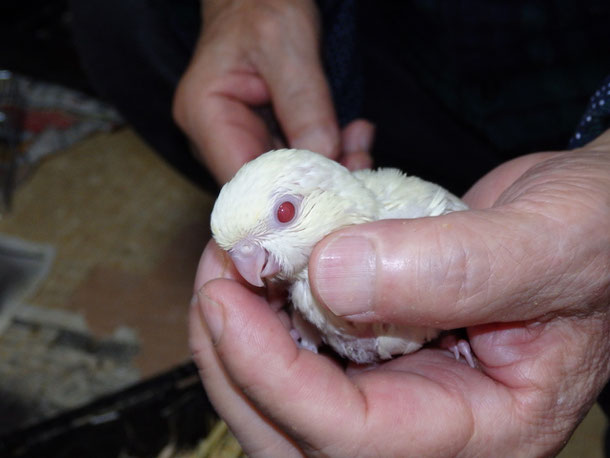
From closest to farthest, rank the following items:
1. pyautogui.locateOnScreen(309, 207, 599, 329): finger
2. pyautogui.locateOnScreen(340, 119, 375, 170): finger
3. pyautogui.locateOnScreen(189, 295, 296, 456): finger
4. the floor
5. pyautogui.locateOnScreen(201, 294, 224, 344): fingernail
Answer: pyautogui.locateOnScreen(309, 207, 599, 329): finger < pyautogui.locateOnScreen(201, 294, 224, 344): fingernail < pyautogui.locateOnScreen(189, 295, 296, 456): finger < pyautogui.locateOnScreen(340, 119, 375, 170): finger < the floor

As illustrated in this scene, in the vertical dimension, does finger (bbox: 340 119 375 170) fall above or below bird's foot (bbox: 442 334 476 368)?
above

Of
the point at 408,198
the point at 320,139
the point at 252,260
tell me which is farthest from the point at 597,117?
the point at 252,260

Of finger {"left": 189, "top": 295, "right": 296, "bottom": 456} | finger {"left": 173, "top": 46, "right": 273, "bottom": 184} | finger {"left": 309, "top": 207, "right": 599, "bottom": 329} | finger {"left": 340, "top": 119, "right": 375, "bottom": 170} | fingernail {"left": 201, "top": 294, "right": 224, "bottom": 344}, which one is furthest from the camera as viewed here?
finger {"left": 340, "top": 119, "right": 375, "bottom": 170}

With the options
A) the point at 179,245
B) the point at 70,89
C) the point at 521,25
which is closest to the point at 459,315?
the point at 521,25

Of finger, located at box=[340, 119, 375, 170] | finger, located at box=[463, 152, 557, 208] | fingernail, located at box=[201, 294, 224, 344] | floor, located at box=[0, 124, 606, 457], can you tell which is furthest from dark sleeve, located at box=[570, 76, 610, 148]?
floor, located at box=[0, 124, 606, 457]

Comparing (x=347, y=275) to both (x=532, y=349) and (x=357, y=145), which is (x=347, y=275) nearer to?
(x=532, y=349)

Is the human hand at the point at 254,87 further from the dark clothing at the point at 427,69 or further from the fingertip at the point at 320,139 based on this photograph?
the dark clothing at the point at 427,69

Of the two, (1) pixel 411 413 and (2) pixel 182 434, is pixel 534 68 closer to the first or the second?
(1) pixel 411 413

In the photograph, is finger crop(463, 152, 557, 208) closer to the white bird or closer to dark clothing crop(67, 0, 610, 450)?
the white bird
